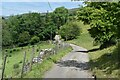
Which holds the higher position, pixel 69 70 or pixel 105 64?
pixel 105 64

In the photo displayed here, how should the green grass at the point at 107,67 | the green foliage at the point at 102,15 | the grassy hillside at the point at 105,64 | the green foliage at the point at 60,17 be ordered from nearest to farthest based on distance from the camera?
1. the green grass at the point at 107,67
2. the grassy hillside at the point at 105,64
3. the green foliage at the point at 102,15
4. the green foliage at the point at 60,17

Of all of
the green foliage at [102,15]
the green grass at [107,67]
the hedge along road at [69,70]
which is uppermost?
the green foliage at [102,15]

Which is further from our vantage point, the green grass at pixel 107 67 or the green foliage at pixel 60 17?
the green foliage at pixel 60 17

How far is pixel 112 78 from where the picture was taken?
1321cm

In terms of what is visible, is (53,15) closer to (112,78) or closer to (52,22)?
(52,22)

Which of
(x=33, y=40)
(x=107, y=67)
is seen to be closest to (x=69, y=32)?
(x=33, y=40)

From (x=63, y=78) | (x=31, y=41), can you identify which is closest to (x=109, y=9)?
(x=63, y=78)

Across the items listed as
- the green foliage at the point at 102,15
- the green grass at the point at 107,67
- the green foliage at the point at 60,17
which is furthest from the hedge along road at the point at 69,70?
the green foliage at the point at 60,17

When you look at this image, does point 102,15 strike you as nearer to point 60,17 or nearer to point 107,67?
point 107,67

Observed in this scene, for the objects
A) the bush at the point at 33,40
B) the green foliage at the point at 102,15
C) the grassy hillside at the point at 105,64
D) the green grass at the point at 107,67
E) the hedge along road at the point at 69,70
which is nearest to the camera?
the green grass at the point at 107,67

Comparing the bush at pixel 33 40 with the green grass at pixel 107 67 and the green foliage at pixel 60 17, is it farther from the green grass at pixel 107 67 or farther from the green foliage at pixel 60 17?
the green grass at pixel 107 67

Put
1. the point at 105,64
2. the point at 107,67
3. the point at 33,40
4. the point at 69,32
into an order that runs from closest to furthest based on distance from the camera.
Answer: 1. the point at 107,67
2. the point at 105,64
3. the point at 33,40
4. the point at 69,32

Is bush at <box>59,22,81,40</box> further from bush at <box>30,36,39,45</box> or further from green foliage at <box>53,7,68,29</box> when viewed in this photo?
bush at <box>30,36,39,45</box>

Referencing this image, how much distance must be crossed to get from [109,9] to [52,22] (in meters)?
87.9
